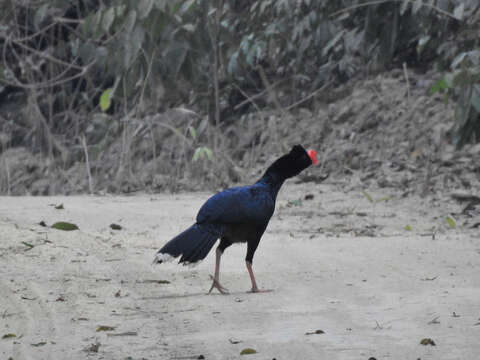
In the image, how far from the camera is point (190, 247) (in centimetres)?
405

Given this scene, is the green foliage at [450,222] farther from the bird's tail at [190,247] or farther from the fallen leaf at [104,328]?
the fallen leaf at [104,328]

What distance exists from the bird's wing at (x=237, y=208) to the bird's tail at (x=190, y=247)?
0.25ft

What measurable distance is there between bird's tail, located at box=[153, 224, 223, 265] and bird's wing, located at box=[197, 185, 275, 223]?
8cm

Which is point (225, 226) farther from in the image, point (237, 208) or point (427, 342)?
point (427, 342)

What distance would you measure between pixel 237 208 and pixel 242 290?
473 millimetres

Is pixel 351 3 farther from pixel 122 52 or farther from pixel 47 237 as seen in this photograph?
pixel 47 237

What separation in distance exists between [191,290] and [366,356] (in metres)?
1.61

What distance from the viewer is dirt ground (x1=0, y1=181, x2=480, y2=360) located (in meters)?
3.05

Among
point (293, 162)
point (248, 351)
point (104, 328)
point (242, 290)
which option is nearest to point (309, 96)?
point (293, 162)

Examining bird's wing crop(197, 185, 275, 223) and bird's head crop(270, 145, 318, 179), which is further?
bird's head crop(270, 145, 318, 179)

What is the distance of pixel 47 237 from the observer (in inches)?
210

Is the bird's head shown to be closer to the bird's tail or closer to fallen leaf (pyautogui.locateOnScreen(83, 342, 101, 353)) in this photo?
the bird's tail

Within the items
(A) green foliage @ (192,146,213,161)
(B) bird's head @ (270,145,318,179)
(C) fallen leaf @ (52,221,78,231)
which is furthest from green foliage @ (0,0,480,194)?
(C) fallen leaf @ (52,221,78,231)

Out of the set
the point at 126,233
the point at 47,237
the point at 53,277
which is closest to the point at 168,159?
the point at 126,233
